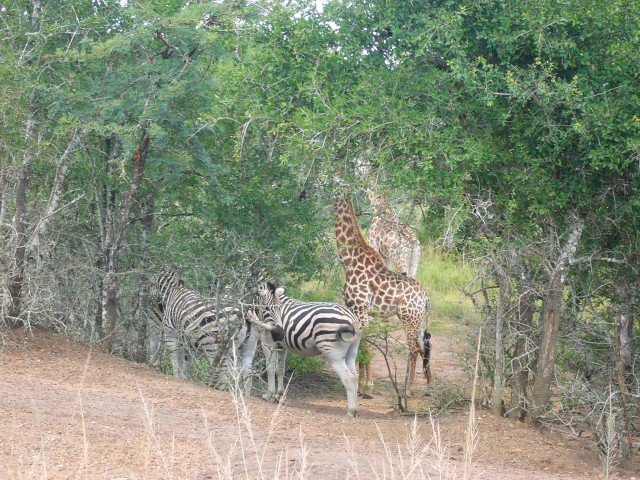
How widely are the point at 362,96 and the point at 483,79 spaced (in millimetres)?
1124

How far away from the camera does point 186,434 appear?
6.86 metres

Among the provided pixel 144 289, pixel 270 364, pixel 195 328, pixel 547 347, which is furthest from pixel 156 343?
pixel 547 347

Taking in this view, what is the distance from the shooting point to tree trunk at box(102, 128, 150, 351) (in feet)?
30.8

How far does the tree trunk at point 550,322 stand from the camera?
7.90 m

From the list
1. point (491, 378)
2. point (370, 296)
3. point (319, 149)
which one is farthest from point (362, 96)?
point (370, 296)

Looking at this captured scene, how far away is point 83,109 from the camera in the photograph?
9078 millimetres

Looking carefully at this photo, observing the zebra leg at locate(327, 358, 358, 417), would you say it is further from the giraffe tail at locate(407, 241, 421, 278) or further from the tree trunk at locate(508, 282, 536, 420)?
the giraffe tail at locate(407, 241, 421, 278)

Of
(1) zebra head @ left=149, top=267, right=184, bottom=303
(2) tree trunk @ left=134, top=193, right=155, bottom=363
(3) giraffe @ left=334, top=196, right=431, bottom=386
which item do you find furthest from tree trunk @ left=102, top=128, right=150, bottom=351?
(3) giraffe @ left=334, top=196, right=431, bottom=386

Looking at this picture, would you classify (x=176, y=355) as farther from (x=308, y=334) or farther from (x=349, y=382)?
(x=349, y=382)

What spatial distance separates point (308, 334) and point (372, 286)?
1821 mm

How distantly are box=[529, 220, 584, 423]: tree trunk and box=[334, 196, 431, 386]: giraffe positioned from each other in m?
3.33

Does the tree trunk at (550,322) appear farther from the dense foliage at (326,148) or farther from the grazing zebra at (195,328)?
the grazing zebra at (195,328)

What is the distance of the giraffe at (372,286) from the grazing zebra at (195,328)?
1.73m

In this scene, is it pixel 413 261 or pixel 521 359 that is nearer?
pixel 521 359
